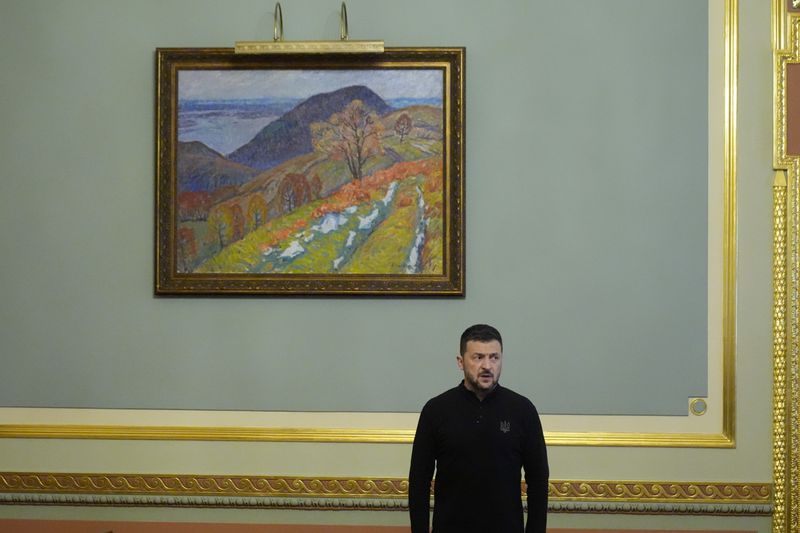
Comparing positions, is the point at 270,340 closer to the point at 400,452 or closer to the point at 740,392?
the point at 400,452

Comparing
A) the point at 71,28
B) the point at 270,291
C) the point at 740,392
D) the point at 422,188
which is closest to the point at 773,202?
the point at 740,392

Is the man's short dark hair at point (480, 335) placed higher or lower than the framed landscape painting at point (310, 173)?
lower

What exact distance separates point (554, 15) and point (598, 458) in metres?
2.20

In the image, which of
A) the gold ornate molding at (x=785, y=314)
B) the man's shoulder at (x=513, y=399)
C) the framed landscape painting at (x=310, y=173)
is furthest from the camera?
the framed landscape painting at (x=310, y=173)

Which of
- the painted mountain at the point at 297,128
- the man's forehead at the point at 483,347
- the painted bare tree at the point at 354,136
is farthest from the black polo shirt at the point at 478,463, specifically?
the painted mountain at the point at 297,128

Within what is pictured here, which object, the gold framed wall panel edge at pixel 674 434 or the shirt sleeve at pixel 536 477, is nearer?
the shirt sleeve at pixel 536 477

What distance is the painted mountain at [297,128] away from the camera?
194 inches

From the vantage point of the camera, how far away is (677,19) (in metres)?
4.88

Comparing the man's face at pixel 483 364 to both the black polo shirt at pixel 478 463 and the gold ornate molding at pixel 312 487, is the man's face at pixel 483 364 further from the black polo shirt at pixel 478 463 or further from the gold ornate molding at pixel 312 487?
the gold ornate molding at pixel 312 487

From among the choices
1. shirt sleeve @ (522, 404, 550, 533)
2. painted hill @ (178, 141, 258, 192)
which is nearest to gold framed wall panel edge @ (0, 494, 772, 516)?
shirt sleeve @ (522, 404, 550, 533)

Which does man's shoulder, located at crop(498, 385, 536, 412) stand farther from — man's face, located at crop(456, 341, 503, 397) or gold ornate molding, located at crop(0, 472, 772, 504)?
gold ornate molding, located at crop(0, 472, 772, 504)

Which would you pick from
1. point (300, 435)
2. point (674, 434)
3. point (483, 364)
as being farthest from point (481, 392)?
point (674, 434)

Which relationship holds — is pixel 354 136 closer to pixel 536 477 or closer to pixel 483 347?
pixel 483 347

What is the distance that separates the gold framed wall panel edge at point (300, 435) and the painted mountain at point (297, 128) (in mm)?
1335
